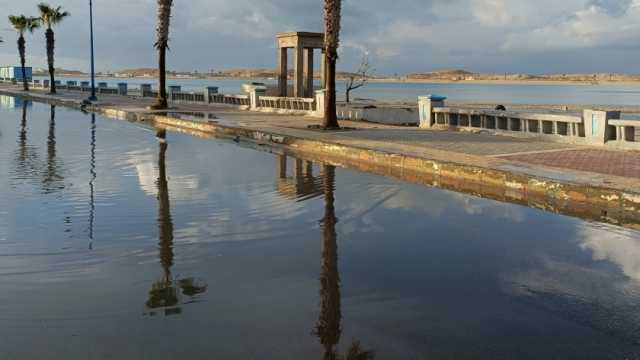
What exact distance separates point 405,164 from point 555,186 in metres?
4.44

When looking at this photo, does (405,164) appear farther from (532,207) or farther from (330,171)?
(532,207)

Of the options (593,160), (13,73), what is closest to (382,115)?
(593,160)

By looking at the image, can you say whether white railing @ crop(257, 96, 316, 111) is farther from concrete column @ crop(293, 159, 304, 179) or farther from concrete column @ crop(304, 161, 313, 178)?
concrete column @ crop(304, 161, 313, 178)

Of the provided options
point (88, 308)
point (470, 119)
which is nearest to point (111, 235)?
point (88, 308)

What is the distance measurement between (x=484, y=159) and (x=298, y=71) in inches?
1007

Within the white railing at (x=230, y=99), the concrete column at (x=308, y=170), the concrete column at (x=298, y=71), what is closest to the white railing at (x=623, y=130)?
the concrete column at (x=308, y=170)

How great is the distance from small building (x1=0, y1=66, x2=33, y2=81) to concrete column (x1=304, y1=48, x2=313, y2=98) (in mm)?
85909

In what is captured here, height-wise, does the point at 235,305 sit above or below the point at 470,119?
below

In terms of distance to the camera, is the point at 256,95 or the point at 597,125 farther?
the point at 256,95

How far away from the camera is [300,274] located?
6816 mm

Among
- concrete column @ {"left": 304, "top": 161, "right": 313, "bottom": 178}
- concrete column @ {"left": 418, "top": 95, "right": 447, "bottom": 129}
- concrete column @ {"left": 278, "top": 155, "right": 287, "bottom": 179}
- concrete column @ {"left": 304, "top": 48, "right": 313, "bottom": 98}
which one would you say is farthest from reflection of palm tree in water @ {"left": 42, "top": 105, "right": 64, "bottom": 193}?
concrete column @ {"left": 304, "top": 48, "right": 313, "bottom": 98}

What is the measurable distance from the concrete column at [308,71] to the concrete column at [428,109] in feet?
50.4

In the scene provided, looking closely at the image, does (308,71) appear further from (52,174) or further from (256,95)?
(52,174)

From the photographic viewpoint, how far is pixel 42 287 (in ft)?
Result: 20.5
